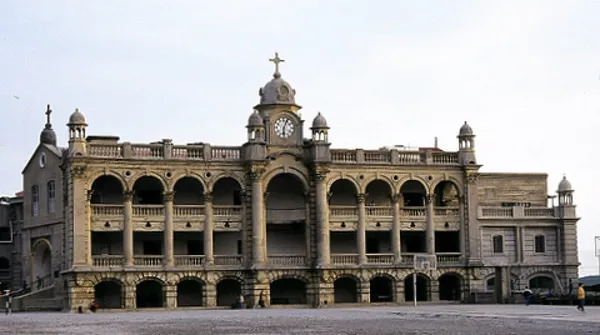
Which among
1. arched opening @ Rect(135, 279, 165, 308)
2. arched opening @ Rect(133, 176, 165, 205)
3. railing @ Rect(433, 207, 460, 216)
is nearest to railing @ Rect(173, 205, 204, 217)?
arched opening @ Rect(133, 176, 165, 205)

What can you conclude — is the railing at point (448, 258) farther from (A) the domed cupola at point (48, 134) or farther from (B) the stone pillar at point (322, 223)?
(A) the domed cupola at point (48, 134)

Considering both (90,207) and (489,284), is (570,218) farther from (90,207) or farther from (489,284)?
(90,207)

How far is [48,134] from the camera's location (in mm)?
87500

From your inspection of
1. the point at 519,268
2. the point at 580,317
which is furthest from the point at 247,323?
the point at 519,268

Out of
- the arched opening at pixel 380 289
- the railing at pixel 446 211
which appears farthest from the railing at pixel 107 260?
the railing at pixel 446 211

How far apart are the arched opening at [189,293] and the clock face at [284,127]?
11.5 m

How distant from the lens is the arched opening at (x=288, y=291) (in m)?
79.3

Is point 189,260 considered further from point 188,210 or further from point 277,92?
point 277,92

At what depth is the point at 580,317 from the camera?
1902 inches

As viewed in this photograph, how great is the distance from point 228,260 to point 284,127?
991 centimetres

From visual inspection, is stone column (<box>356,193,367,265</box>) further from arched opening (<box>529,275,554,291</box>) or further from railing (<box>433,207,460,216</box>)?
arched opening (<box>529,275,554,291</box>)

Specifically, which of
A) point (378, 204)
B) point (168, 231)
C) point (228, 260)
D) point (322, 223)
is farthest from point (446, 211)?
point (168, 231)

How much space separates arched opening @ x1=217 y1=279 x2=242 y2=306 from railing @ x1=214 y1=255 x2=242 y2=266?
183 cm

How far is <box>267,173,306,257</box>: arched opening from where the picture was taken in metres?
79.4
